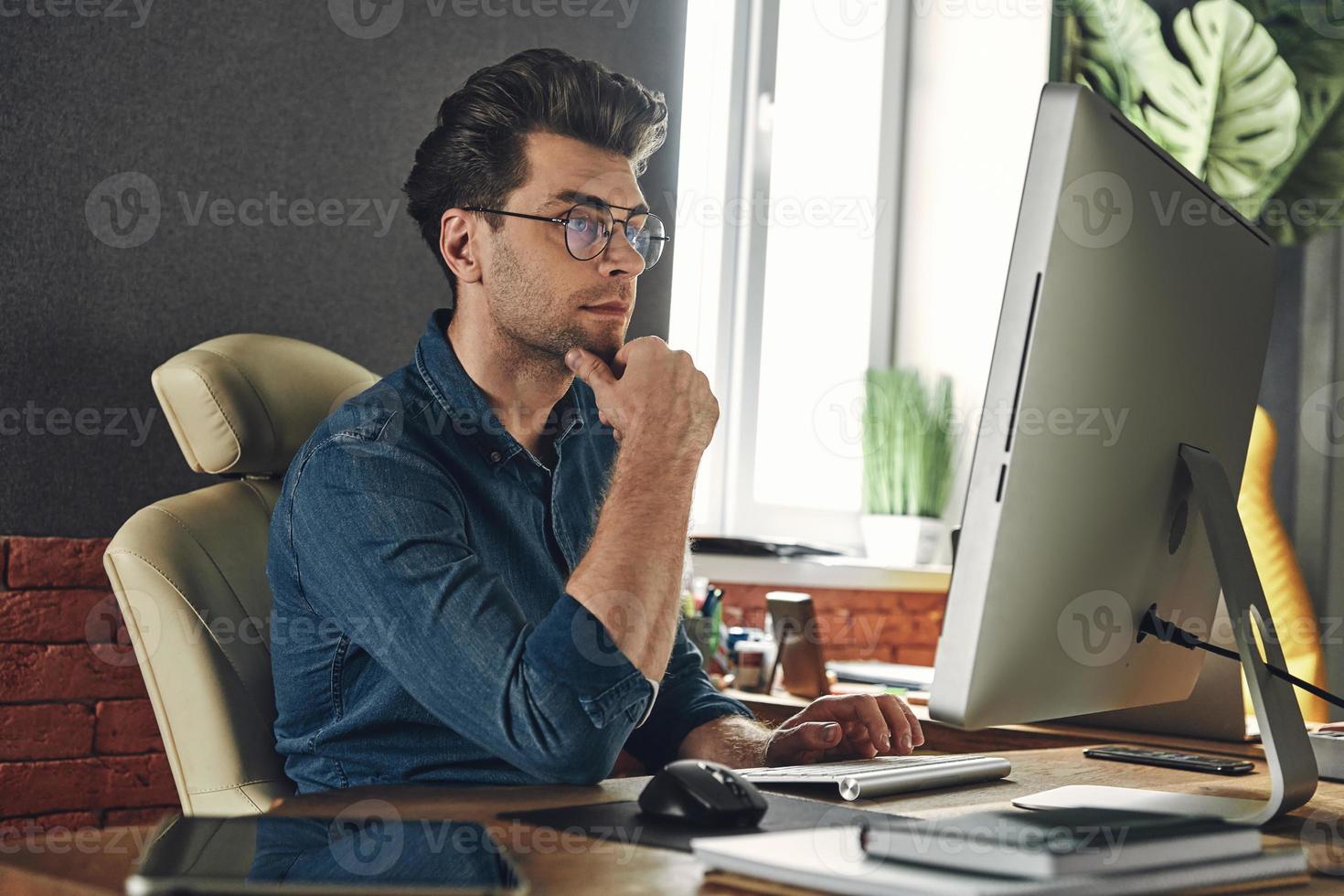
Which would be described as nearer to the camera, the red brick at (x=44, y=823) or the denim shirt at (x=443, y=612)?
the denim shirt at (x=443, y=612)

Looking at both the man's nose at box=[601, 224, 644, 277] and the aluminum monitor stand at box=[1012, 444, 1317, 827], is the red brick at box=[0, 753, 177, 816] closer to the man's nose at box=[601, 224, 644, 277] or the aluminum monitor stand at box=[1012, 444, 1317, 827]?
the man's nose at box=[601, 224, 644, 277]

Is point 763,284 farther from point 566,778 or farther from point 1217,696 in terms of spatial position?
point 566,778

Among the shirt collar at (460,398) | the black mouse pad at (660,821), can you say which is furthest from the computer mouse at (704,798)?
the shirt collar at (460,398)

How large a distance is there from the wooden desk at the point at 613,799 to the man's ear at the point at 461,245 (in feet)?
2.52

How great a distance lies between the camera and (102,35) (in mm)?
1866

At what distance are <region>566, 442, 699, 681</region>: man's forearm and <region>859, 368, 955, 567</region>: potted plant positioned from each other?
2.12 metres

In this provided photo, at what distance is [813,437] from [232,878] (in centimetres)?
296

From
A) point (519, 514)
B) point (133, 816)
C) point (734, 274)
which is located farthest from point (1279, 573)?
point (133, 816)

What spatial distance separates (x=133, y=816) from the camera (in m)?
1.86

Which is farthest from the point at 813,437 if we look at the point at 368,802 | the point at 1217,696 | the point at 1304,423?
the point at 368,802

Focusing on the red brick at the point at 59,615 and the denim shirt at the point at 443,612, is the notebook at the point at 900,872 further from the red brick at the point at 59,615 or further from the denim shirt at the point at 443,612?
the red brick at the point at 59,615

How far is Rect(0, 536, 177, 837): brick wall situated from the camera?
1.74 meters

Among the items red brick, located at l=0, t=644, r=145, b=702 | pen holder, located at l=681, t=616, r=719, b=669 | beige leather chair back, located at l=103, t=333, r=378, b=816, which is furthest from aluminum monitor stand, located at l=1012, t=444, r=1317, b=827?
red brick, located at l=0, t=644, r=145, b=702

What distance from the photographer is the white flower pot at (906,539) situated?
11.2 ft
